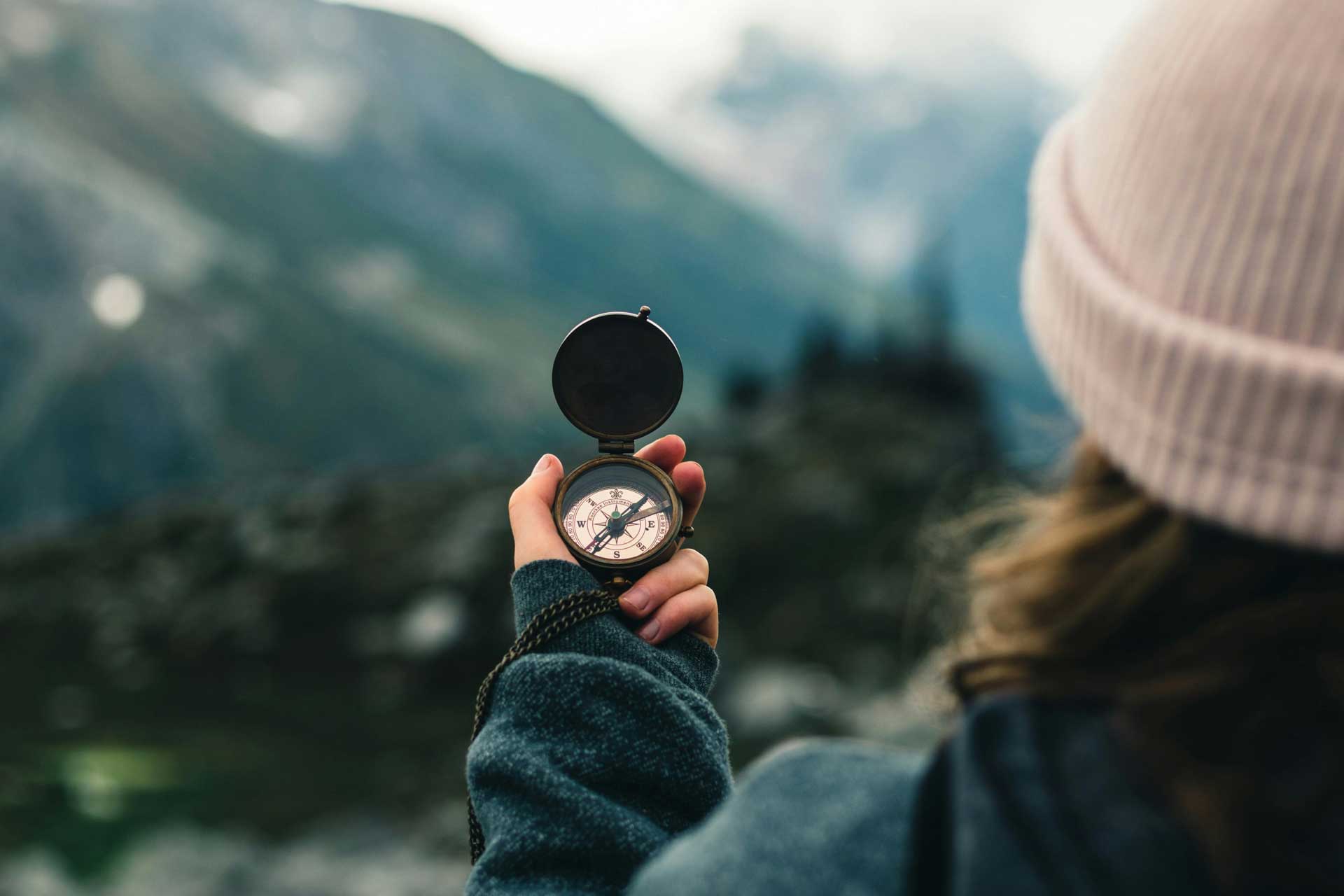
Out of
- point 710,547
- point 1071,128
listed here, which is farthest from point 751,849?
point 710,547

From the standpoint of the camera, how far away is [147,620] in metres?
15.9

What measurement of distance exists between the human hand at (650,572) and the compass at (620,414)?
36mm

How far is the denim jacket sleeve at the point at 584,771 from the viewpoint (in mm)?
1174

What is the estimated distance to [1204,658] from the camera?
749 mm

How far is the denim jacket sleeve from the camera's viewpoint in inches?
46.2

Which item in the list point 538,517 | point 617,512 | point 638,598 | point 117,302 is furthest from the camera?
point 117,302

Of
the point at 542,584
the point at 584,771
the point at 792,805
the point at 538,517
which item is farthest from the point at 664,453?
the point at 792,805

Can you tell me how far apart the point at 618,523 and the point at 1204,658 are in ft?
3.43

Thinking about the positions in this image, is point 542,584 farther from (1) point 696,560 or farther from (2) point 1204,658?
(2) point 1204,658

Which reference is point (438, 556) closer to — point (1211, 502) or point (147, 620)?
point (147, 620)

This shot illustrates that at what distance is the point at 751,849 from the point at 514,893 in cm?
42

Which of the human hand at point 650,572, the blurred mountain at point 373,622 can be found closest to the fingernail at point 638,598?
the human hand at point 650,572

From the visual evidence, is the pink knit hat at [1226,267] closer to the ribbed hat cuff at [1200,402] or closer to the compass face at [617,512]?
the ribbed hat cuff at [1200,402]

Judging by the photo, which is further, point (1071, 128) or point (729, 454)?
point (729, 454)
